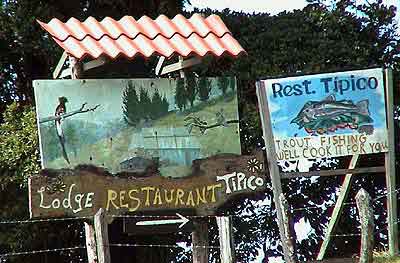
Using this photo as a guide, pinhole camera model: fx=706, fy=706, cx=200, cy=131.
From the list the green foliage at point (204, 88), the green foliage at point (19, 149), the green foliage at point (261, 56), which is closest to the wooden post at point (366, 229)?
the green foliage at point (204, 88)

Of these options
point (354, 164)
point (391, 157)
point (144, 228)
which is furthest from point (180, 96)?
point (391, 157)

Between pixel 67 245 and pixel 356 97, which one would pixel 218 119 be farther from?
pixel 67 245

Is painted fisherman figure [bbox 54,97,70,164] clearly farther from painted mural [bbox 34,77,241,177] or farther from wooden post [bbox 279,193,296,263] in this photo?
wooden post [bbox 279,193,296,263]

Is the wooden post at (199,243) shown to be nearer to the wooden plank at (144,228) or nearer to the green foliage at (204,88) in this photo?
the wooden plank at (144,228)

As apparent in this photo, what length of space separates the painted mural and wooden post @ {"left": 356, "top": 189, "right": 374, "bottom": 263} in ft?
7.65

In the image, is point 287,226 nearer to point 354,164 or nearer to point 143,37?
point 354,164

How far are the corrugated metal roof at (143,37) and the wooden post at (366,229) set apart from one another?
8.54 feet

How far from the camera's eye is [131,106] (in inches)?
297

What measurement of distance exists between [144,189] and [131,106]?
2.98 ft

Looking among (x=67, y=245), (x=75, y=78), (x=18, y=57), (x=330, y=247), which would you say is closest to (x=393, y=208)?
(x=330, y=247)

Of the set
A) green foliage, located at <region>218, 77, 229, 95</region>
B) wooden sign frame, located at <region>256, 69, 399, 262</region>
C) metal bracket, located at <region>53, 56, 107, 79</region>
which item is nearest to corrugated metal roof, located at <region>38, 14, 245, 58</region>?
metal bracket, located at <region>53, 56, 107, 79</region>

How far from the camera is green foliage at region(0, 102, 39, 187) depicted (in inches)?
378

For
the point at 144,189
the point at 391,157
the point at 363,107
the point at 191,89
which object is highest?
the point at 191,89

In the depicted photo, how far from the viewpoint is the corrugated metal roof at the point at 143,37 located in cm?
726
